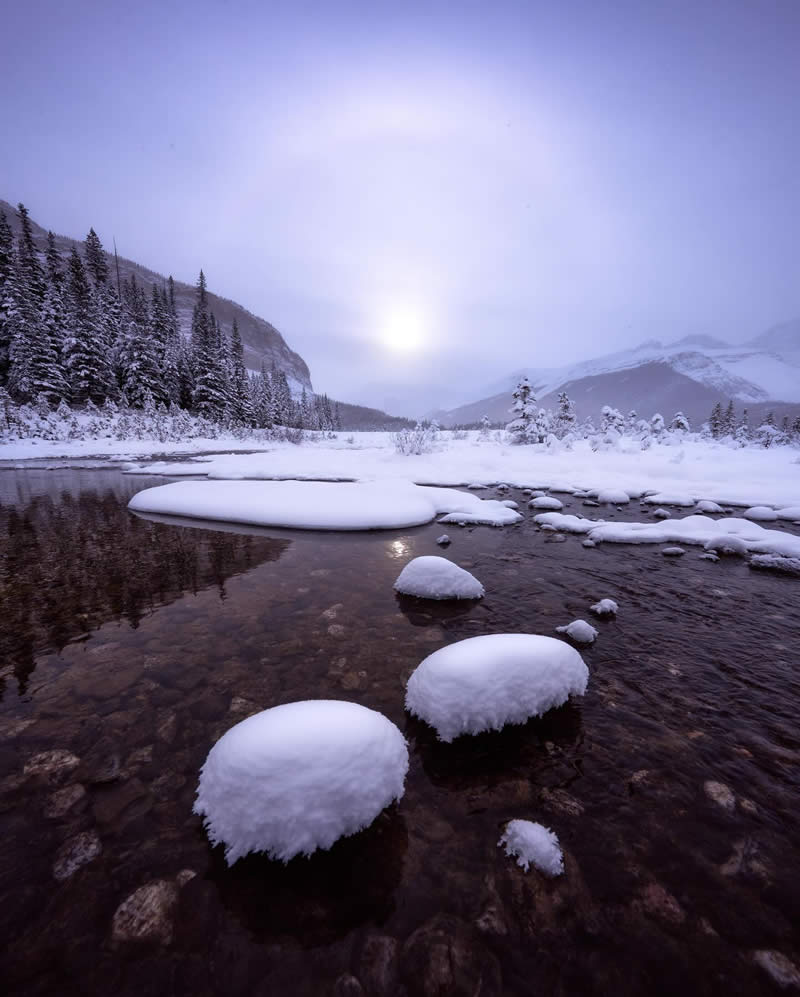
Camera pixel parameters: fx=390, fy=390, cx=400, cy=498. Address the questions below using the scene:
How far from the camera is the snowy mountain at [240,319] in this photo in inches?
4926

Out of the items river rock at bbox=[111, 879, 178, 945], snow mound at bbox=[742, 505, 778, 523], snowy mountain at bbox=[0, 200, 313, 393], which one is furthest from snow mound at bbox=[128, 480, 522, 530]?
snowy mountain at bbox=[0, 200, 313, 393]

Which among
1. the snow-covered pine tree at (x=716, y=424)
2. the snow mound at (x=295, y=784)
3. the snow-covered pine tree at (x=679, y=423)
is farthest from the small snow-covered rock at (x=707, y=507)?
the snow-covered pine tree at (x=716, y=424)

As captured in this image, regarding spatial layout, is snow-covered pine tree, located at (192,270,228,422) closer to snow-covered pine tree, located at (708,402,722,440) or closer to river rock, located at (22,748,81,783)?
river rock, located at (22,748,81,783)

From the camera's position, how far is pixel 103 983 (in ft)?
5.20

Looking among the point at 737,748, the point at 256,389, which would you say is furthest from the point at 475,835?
the point at 256,389

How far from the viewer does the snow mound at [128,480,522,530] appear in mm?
8672

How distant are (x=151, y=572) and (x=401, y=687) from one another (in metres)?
4.69

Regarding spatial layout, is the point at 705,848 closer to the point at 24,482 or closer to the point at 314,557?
the point at 314,557

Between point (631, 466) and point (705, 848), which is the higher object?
point (631, 466)

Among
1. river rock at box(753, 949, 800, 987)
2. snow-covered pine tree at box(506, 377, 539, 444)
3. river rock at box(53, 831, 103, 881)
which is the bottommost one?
river rock at box(753, 949, 800, 987)

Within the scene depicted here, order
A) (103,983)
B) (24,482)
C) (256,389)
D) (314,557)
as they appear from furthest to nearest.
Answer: (256,389) → (24,482) → (314,557) → (103,983)

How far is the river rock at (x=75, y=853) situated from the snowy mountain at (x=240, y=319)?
128 metres

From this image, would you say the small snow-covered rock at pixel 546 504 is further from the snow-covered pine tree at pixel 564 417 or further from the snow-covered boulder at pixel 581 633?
the snow-covered pine tree at pixel 564 417

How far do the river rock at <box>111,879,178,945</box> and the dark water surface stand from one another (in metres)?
0.02
